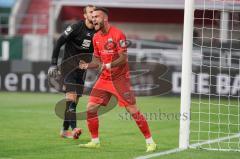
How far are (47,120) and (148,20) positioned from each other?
1883 cm

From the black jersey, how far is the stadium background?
1.67 m

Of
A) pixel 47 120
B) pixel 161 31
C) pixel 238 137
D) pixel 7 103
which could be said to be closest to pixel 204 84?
pixel 7 103

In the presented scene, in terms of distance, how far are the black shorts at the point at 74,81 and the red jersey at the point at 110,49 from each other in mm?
1632

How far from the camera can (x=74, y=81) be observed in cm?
1213

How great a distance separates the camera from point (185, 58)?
1034cm

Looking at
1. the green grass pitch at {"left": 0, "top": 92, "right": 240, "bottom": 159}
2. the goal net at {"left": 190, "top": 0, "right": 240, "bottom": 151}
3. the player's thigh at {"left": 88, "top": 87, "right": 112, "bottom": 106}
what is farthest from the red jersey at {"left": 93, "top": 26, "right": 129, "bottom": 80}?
the goal net at {"left": 190, "top": 0, "right": 240, "bottom": 151}

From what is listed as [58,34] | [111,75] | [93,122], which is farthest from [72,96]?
[58,34]

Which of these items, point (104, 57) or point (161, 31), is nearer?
point (104, 57)

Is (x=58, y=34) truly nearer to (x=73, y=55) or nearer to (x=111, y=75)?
(x=73, y=55)

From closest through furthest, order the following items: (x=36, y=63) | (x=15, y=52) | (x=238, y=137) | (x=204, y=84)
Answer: (x=238, y=137)
(x=204, y=84)
(x=36, y=63)
(x=15, y=52)

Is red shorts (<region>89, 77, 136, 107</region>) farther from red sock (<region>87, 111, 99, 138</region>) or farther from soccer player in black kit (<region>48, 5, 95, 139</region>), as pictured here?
soccer player in black kit (<region>48, 5, 95, 139</region>)

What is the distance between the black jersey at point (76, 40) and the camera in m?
11.8

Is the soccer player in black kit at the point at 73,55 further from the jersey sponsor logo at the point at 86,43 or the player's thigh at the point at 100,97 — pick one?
the player's thigh at the point at 100,97

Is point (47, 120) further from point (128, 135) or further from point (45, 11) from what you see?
point (45, 11)
